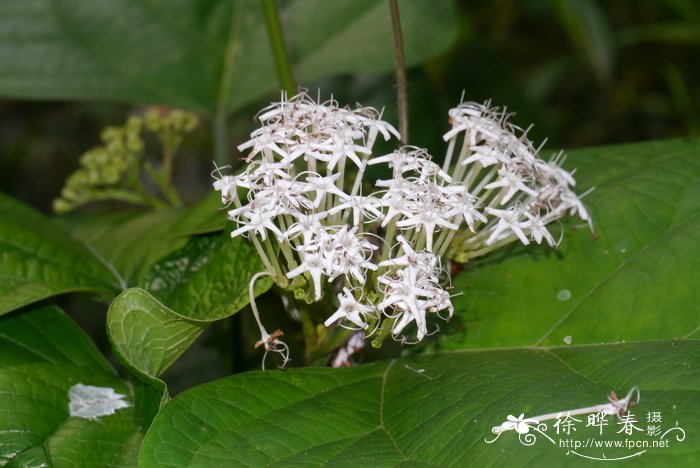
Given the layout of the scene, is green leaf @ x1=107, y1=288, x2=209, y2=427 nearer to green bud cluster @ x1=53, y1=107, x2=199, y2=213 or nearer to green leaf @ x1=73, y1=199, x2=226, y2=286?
green leaf @ x1=73, y1=199, x2=226, y2=286

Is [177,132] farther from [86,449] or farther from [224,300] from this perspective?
[86,449]

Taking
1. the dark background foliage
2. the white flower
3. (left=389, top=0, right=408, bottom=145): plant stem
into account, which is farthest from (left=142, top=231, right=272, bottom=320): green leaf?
the dark background foliage

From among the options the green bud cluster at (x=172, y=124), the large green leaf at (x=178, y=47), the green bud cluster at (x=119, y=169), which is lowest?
the green bud cluster at (x=119, y=169)

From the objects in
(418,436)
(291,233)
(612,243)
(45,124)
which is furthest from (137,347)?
(45,124)

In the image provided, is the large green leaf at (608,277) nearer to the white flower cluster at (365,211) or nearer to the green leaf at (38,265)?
the white flower cluster at (365,211)

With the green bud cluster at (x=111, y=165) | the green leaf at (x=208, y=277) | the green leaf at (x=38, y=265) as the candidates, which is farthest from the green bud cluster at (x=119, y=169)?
the green leaf at (x=208, y=277)

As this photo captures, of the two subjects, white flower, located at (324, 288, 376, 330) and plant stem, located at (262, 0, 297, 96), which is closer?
white flower, located at (324, 288, 376, 330)

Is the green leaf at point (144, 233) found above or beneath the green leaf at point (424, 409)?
above
